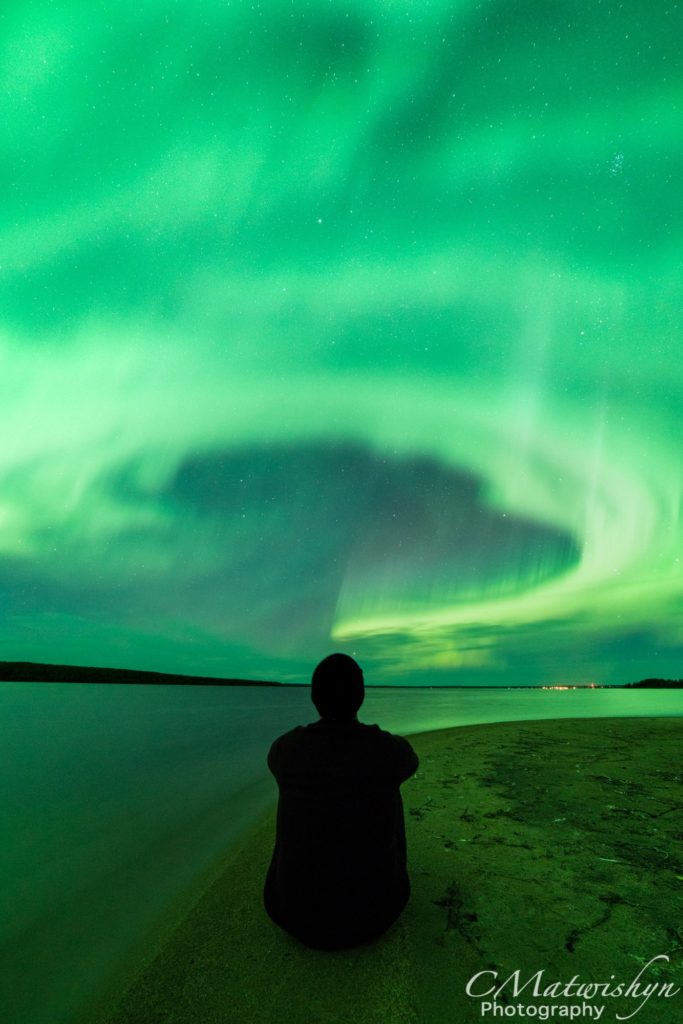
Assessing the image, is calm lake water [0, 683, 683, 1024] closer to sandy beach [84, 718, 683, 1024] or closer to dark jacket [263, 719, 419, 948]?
sandy beach [84, 718, 683, 1024]

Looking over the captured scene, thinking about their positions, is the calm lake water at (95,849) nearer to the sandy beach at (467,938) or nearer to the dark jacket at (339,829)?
the sandy beach at (467,938)

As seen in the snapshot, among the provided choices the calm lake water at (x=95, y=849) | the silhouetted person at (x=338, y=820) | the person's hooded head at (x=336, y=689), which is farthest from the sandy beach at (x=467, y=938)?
the person's hooded head at (x=336, y=689)

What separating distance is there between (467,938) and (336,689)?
6.99 feet

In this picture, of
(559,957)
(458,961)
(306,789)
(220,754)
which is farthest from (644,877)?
(220,754)

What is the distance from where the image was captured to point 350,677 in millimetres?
3680

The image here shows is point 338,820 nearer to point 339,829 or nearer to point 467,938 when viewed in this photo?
point 339,829

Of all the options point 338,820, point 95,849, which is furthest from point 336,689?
point 95,849

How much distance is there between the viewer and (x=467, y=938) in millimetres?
3873

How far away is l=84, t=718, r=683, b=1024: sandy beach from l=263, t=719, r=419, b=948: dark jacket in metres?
0.32

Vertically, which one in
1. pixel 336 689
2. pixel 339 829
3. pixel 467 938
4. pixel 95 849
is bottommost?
pixel 95 849

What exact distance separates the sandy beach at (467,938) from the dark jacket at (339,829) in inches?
12.6

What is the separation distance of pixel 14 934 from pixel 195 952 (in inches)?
106

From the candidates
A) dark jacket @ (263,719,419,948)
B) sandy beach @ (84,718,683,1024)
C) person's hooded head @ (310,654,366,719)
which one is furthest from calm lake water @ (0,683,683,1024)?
person's hooded head @ (310,654,366,719)

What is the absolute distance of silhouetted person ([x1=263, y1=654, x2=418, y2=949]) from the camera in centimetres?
339
